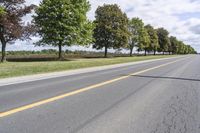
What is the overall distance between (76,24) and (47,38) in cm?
424

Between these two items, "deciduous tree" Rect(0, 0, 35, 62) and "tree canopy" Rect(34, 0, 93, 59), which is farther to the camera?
"tree canopy" Rect(34, 0, 93, 59)

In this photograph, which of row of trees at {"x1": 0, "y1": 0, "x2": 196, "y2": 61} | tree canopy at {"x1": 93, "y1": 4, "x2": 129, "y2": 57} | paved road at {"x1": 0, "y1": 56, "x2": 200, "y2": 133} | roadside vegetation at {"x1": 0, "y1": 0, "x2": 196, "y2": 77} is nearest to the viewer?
paved road at {"x1": 0, "y1": 56, "x2": 200, "y2": 133}

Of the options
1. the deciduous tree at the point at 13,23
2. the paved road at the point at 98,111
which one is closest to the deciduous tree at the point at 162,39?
the deciduous tree at the point at 13,23

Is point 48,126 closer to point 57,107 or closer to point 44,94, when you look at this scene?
point 57,107

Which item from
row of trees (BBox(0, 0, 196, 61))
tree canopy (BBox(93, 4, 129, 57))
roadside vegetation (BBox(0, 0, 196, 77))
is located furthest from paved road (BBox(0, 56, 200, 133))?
tree canopy (BBox(93, 4, 129, 57))

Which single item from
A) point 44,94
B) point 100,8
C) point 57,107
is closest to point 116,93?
point 44,94

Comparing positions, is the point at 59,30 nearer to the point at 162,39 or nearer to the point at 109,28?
the point at 109,28

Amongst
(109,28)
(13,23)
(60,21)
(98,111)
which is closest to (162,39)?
(109,28)

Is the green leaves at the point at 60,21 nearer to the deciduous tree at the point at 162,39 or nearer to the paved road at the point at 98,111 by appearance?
the paved road at the point at 98,111

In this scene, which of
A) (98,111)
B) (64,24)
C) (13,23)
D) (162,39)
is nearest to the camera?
(98,111)

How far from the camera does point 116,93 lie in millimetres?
11953

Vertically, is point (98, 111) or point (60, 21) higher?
point (60, 21)

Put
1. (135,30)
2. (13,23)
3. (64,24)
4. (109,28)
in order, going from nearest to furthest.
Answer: (13,23), (64,24), (109,28), (135,30)

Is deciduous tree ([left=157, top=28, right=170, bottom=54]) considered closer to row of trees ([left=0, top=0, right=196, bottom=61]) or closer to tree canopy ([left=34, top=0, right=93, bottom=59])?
row of trees ([left=0, top=0, right=196, bottom=61])
